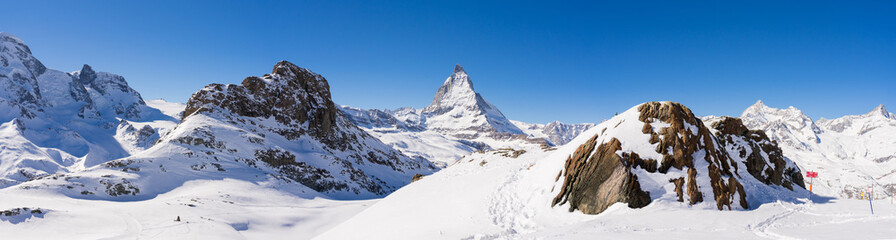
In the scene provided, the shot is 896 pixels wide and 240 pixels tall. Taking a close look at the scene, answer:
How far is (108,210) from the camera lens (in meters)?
38.9

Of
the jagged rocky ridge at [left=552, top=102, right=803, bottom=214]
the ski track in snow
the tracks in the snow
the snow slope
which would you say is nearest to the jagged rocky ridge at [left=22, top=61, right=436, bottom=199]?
the snow slope

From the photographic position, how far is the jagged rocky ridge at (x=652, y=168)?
21.5 m

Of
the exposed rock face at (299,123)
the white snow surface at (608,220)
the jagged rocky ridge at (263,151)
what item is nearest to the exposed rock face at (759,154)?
the white snow surface at (608,220)

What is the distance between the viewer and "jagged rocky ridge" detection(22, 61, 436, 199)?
188 feet

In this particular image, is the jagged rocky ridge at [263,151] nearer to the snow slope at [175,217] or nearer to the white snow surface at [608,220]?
the snow slope at [175,217]

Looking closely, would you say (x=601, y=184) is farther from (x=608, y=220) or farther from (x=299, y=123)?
(x=299, y=123)

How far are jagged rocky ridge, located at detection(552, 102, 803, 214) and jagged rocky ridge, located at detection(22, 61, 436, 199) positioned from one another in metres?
65.4

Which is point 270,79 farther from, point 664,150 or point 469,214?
point 664,150

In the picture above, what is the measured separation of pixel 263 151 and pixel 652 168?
3525 inches

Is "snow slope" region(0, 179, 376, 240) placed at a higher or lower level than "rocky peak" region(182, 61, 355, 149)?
lower

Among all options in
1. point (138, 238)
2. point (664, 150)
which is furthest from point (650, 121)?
point (138, 238)

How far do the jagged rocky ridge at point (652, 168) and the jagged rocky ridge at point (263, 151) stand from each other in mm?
65375

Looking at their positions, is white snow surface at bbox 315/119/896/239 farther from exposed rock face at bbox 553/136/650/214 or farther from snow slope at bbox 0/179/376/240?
snow slope at bbox 0/179/376/240

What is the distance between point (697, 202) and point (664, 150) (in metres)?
3.71
